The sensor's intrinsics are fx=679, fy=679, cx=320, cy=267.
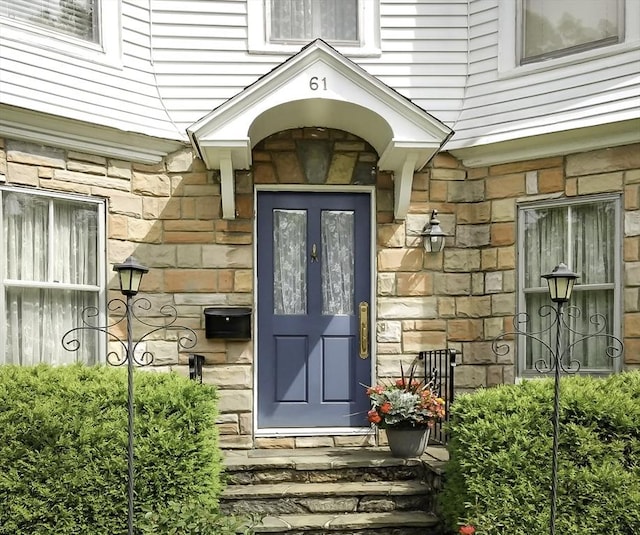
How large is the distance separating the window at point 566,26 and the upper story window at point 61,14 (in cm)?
365

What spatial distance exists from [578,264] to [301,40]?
10.1 ft

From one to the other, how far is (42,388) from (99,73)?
2.68m

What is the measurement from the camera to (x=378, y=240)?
589 centimetres

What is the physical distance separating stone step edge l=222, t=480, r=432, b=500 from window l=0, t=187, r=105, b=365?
64.0 inches

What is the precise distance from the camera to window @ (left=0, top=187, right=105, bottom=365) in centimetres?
501

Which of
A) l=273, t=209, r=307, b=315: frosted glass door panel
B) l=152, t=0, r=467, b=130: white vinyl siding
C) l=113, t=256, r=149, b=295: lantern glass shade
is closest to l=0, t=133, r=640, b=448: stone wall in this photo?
l=273, t=209, r=307, b=315: frosted glass door panel

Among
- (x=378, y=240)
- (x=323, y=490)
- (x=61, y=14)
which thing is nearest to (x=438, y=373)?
(x=378, y=240)

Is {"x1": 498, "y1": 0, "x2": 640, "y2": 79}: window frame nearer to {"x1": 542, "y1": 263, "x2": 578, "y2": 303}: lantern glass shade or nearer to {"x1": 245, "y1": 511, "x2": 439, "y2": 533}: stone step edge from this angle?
{"x1": 542, "y1": 263, "x2": 578, "y2": 303}: lantern glass shade

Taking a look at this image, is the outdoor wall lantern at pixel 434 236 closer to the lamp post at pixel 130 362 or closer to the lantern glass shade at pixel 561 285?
the lantern glass shade at pixel 561 285

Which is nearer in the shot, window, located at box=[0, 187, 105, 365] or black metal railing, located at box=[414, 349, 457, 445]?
window, located at box=[0, 187, 105, 365]

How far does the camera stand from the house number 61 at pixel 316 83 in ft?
17.2

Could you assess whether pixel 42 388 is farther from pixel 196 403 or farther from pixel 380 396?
pixel 380 396

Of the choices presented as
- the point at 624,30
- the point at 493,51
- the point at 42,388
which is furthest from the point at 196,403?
the point at 624,30

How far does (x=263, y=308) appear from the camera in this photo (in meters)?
5.88
